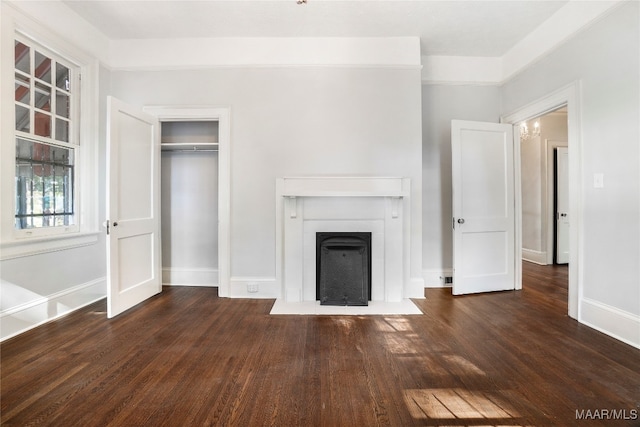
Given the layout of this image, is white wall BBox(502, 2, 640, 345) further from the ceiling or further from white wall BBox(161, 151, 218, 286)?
white wall BBox(161, 151, 218, 286)

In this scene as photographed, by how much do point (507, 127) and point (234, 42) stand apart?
348 cm

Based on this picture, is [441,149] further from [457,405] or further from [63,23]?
[63,23]

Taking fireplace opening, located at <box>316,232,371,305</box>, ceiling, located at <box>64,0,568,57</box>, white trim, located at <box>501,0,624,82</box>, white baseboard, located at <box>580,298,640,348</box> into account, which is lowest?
white baseboard, located at <box>580,298,640,348</box>

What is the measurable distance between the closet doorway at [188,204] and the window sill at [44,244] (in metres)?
0.85

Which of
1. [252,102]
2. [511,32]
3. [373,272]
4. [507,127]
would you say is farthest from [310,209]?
[511,32]

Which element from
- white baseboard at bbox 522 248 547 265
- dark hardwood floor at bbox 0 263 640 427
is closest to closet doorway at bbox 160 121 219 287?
dark hardwood floor at bbox 0 263 640 427

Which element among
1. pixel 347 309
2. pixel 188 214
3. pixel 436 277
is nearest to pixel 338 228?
pixel 347 309

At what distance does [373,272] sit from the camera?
10.3ft

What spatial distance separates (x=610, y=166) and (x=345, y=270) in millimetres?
2472

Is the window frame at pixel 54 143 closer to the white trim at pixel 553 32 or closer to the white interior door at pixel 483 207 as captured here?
the white interior door at pixel 483 207

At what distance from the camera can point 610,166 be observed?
2332 mm

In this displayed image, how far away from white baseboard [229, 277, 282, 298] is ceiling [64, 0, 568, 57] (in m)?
2.82

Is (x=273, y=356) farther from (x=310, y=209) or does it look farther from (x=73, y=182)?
(x=73, y=182)

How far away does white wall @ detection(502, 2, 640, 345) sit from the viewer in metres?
2.16
